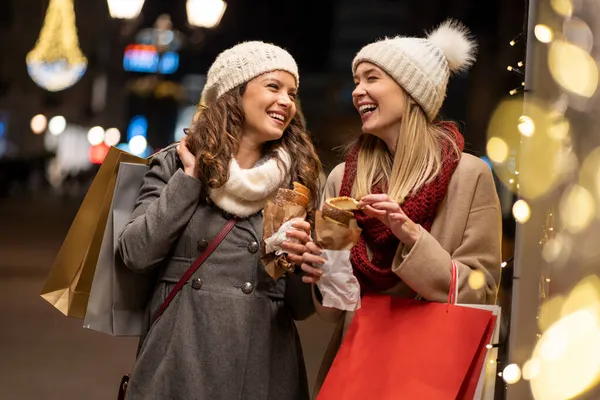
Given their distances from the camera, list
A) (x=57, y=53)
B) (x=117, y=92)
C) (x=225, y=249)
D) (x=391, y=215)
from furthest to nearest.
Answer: (x=117, y=92) < (x=57, y=53) < (x=225, y=249) < (x=391, y=215)

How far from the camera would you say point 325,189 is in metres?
2.76

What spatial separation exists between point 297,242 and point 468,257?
Answer: 515mm

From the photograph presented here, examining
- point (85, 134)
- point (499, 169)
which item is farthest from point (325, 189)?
point (85, 134)

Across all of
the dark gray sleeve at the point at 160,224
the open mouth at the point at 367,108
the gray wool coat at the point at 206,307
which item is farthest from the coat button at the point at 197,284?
the open mouth at the point at 367,108

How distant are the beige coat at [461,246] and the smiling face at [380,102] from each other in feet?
0.81

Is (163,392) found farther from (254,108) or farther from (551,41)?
(551,41)

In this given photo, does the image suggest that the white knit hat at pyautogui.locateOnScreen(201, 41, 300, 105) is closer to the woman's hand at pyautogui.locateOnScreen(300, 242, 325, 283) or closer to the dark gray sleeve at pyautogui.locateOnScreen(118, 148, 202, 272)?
the dark gray sleeve at pyautogui.locateOnScreen(118, 148, 202, 272)

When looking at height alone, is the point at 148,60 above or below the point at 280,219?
above

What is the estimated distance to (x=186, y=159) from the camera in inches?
104

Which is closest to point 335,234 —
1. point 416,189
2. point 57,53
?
point 416,189

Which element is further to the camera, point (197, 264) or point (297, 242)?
point (197, 264)

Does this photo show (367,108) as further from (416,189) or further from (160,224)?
(160,224)

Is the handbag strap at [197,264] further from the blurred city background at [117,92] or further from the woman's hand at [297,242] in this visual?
the blurred city background at [117,92]

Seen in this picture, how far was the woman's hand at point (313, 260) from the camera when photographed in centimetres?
231
